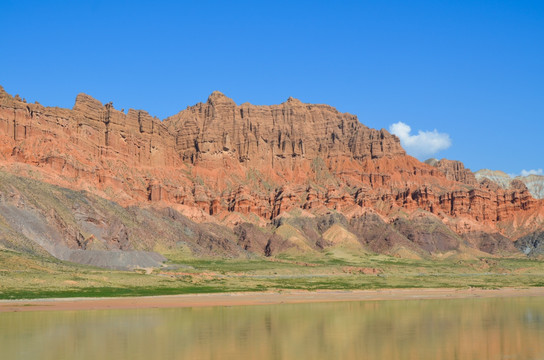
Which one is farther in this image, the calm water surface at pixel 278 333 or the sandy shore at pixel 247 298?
the sandy shore at pixel 247 298

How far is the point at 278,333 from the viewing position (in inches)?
1464

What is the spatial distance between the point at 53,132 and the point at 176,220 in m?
42.6

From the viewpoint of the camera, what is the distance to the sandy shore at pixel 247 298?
53747mm

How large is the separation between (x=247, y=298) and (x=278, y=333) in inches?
1123

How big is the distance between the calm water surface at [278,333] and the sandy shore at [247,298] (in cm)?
426

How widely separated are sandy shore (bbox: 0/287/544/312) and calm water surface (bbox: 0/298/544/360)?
4256 mm

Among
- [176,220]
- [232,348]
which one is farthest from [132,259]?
[232,348]

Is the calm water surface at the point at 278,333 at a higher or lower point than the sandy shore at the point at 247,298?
higher

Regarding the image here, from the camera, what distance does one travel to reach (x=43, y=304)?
177ft

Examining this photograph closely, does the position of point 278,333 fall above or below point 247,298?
above

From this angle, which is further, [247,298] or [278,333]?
[247,298]

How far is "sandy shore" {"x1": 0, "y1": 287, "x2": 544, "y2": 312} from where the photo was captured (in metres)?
53.7

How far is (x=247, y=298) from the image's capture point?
6538cm

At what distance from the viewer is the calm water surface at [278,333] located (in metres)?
30.2
